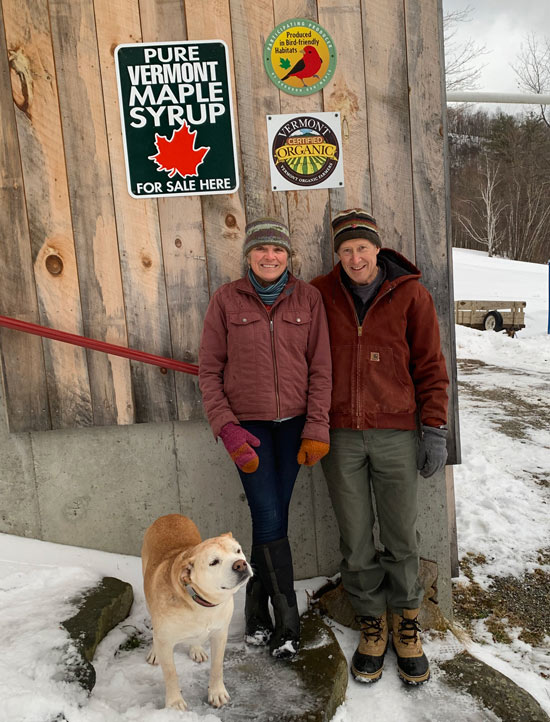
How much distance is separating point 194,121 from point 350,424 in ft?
6.09

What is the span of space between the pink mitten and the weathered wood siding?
0.72m

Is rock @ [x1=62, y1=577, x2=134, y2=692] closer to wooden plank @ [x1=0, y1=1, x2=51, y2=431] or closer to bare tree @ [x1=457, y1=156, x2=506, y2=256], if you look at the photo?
wooden plank @ [x1=0, y1=1, x2=51, y2=431]

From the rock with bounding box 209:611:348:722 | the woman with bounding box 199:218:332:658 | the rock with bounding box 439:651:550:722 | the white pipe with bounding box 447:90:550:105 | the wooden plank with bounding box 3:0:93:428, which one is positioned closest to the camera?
the rock with bounding box 209:611:348:722

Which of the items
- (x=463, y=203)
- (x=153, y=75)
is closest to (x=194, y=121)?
(x=153, y=75)

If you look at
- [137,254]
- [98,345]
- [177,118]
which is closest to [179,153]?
[177,118]

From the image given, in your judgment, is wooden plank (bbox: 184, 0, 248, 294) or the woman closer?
the woman

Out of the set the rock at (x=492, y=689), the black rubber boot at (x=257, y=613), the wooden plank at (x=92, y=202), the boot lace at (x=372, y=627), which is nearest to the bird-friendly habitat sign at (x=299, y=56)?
the wooden plank at (x=92, y=202)

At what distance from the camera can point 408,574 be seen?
2830 millimetres

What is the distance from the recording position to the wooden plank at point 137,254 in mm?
2922

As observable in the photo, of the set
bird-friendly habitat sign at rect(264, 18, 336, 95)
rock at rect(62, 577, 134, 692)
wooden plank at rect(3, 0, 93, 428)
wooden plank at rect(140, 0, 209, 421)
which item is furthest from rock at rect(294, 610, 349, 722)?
bird-friendly habitat sign at rect(264, 18, 336, 95)

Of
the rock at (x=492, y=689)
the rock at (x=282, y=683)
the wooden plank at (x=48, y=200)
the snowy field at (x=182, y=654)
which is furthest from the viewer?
the wooden plank at (x=48, y=200)

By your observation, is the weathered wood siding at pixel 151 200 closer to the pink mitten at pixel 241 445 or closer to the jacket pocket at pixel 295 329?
the jacket pocket at pixel 295 329

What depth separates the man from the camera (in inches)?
107

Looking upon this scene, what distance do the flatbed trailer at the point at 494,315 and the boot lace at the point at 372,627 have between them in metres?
13.7
